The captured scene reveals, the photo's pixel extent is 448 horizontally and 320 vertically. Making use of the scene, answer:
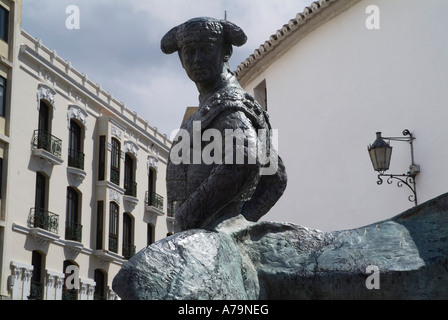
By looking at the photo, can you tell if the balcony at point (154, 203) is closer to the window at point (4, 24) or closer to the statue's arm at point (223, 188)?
the window at point (4, 24)

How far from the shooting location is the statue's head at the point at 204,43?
319 cm

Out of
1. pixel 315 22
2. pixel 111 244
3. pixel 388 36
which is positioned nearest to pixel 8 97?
pixel 111 244

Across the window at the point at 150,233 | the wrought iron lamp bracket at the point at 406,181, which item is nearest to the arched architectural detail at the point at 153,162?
the window at the point at 150,233

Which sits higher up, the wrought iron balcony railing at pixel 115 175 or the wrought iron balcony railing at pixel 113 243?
the wrought iron balcony railing at pixel 115 175

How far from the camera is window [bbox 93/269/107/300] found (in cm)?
2375

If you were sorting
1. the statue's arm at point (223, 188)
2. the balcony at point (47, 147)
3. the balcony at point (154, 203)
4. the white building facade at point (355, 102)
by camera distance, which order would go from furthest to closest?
the balcony at point (154, 203) → the balcony at point (47, 147) → the white building facade at point (355, 102) → the statue's arm at point (223, 188)

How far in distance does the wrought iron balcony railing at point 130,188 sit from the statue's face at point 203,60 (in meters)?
23.1

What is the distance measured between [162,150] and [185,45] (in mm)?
25942

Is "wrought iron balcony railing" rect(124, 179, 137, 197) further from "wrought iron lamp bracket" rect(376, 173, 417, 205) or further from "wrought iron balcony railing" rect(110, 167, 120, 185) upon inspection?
"wrought iron lamp bracket" rect(376, 173, 417, 205)

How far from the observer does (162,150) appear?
2908cm

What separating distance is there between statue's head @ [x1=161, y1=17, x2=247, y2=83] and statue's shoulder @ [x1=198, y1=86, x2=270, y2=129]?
4.5 inches

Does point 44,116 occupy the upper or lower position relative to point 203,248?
upper

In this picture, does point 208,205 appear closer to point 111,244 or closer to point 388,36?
point 388,36

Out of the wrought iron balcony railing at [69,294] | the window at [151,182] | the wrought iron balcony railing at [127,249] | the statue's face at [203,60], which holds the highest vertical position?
the window at [151,182]
